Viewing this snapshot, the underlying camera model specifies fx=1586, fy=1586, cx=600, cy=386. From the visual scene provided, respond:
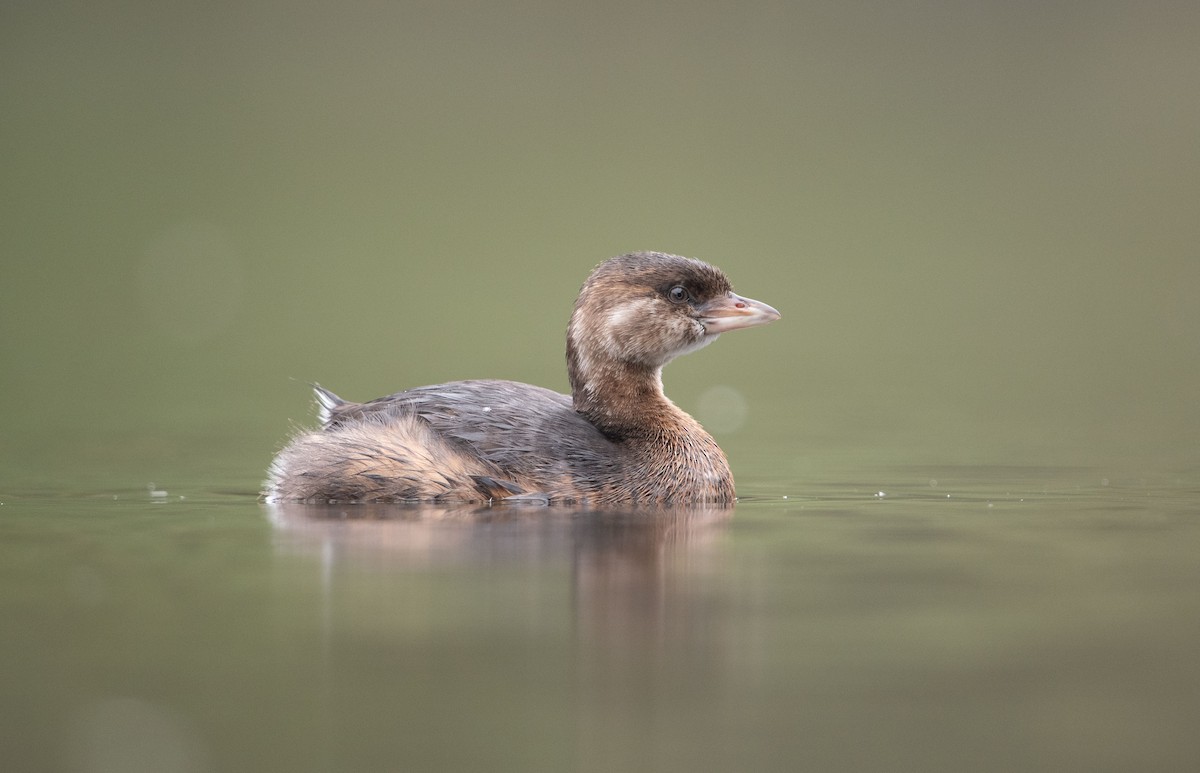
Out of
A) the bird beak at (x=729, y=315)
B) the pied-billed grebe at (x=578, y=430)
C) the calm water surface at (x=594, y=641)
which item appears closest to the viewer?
the calm water surface at (x=594, y=641)

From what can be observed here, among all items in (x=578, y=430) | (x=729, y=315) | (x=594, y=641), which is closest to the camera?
(x=594, y=641)

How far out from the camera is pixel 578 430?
7715 millimetres

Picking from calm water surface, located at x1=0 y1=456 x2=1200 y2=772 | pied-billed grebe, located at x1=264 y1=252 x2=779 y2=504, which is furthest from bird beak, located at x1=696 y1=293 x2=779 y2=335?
calm water surface, located at x1=0 y1=456 x2=1200 y2=772

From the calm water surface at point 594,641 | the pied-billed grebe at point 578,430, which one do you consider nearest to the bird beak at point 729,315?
the pied-billed grebe at point 578,430

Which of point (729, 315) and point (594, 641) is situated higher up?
point (729, 315)

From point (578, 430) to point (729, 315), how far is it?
1027 millimetres

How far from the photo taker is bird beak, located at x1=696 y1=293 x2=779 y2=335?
8078 millimetres

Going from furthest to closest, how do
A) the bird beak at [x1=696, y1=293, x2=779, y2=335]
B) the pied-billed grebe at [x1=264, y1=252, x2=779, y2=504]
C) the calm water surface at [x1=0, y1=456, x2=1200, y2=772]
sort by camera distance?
the bird beak at [x1=696, y1=293, x2=779, y2=335] → the pied-billed grebe at [x1=264, y1=252, x2=779, y2=504] → the calm water surface at [x1=0, y1=456, x2=1200, y2=772]

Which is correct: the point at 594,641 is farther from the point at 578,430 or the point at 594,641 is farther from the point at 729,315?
the point at 729,315

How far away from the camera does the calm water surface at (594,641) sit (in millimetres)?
3627

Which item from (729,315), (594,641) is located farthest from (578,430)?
(594,641)

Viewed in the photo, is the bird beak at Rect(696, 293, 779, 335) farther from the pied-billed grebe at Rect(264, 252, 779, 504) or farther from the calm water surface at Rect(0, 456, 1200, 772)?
the calm water surface at Rect(0, 456, 1200, 772)

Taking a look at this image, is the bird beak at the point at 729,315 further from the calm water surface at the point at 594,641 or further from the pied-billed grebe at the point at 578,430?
the calm water surface at the point at 594,641

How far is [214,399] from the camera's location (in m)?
16.1
